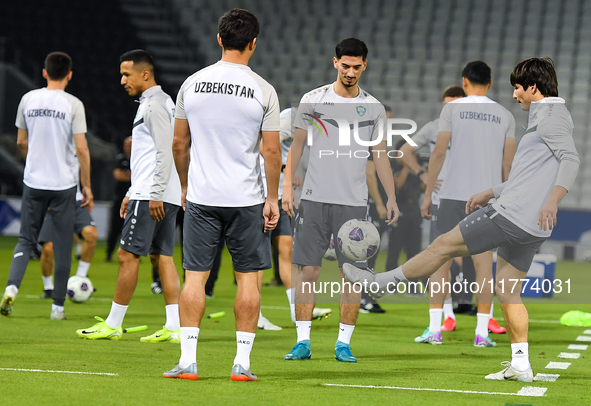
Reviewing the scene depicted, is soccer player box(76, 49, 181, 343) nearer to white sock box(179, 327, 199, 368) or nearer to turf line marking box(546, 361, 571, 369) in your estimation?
white sock box(179, 327, 199, 368)

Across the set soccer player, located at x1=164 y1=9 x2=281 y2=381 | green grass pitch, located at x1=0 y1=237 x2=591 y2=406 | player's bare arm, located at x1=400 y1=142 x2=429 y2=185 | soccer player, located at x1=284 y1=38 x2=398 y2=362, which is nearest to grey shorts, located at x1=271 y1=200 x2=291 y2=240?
green grass pitch, located at x1=0 y1=237 x2=591 y2=406

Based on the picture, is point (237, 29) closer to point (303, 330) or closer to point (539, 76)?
point (539, 76)

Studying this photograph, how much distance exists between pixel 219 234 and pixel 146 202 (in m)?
1.46

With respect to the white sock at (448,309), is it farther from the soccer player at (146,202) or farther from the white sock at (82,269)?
the white sock at (82,269)

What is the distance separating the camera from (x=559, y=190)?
466 centimetres

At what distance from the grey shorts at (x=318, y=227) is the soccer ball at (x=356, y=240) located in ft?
0.10

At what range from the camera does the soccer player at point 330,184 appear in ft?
17.9

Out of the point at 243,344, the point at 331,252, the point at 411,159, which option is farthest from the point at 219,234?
the point at 411,159

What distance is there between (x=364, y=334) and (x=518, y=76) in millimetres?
2852

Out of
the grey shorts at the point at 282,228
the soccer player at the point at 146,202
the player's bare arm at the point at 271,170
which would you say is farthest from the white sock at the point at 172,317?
the player's bare arm at the point at 271,170

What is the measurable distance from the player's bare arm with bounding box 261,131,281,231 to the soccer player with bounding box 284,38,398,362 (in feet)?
3.28

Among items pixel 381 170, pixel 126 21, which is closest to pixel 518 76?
pixel 381 170

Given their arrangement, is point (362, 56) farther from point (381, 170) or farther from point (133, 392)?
point (133, 392)

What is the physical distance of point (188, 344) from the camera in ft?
14.6
